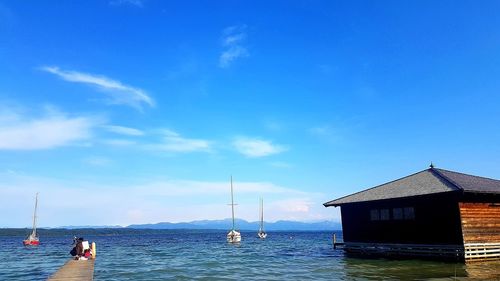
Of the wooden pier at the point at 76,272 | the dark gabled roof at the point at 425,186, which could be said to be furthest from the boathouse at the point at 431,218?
the wooden pier at the point at 76,272

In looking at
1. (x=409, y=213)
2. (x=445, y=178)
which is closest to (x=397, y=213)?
(x=409, y=213)

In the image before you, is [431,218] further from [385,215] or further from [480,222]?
[385,215]

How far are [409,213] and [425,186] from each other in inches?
94.5

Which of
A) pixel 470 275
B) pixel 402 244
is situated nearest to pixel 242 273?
pixel 402 244

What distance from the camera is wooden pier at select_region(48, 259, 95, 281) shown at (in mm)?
18620

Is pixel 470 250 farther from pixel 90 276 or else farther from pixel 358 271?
pixel 90 276

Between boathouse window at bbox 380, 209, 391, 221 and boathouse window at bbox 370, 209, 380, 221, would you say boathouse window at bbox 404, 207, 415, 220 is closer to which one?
boathouse window at bbox 380, 209, 391, 221

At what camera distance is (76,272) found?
2039 cm

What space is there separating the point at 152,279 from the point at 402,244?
18121mm

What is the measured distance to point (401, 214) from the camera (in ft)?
104

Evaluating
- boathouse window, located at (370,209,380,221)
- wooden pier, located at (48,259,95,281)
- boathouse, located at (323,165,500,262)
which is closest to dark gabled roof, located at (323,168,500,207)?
boathouse, located at (323,165,500,262)

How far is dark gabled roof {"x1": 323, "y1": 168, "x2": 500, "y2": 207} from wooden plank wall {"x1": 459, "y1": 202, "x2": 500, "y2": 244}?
1354mm

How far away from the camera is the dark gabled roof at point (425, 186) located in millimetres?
27913

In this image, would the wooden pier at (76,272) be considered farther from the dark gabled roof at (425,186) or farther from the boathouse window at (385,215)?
the boathouse window at (385,215)
